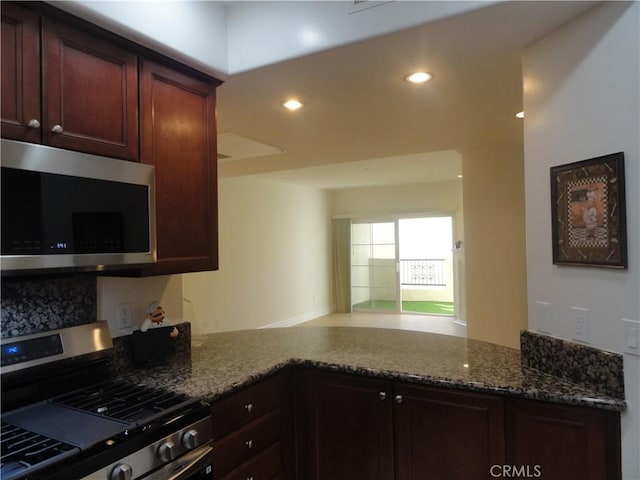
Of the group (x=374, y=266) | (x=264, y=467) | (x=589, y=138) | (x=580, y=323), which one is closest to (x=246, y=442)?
(x=264, y=467)

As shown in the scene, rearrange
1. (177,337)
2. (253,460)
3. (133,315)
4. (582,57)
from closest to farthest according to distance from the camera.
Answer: (582,57) → (253,460) → (133,315) → (177,337)

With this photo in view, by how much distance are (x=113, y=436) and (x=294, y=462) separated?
1093 millimetres

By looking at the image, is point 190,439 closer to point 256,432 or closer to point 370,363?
point 256,432

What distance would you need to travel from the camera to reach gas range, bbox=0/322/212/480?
46.5 inches

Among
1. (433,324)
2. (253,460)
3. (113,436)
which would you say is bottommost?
(433,324)

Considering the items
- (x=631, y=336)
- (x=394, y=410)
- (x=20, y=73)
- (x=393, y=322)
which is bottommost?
(x=393, y=322)

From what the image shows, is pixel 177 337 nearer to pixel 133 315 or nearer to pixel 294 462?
pixel 133 315

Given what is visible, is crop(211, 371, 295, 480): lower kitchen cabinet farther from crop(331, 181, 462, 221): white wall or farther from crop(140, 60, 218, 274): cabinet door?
crop(331, 181, 462, 221): white wall

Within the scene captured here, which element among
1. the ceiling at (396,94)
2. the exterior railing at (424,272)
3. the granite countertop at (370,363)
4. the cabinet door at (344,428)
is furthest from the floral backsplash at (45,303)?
the exterior railing at (424,272)

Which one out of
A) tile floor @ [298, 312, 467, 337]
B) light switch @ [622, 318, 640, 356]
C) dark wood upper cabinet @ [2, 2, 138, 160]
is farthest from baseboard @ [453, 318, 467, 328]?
dark wood upper cabinet @ [2, 2, 138, 160]

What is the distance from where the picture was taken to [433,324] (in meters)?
7.20

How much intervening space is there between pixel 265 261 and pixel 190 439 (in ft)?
17.5

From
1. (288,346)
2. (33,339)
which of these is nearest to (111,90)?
(33,339)

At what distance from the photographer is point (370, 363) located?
6.49ft
